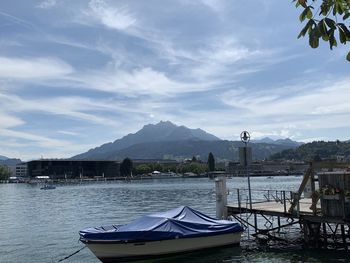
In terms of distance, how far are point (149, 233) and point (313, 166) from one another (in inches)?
378

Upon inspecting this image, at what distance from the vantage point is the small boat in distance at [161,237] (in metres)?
22.3

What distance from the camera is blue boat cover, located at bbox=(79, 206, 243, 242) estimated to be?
A: 2244 cm

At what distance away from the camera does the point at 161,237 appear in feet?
75.2

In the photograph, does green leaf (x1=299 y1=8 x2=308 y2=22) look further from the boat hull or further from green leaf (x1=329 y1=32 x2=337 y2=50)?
the boat hull

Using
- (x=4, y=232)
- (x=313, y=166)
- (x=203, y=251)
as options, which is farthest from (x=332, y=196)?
(x=4, y=232)

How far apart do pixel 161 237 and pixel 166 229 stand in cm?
63

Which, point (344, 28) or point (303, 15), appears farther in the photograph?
point (303, 15)

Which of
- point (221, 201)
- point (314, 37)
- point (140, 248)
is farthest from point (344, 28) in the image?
point (221, 201)

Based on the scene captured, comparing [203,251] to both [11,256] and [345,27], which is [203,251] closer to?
[11,256]

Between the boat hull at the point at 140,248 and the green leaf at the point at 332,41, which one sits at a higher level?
the green leaf at the point at 332,41

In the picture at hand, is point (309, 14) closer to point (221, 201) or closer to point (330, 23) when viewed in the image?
point (330, 23)

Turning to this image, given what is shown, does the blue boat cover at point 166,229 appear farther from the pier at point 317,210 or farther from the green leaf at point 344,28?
the green leaf at point 344,28

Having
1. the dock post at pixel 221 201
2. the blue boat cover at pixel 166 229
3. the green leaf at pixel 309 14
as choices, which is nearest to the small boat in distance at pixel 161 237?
the blue boat cover at pixel 166 229

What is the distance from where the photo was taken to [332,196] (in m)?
23.4
